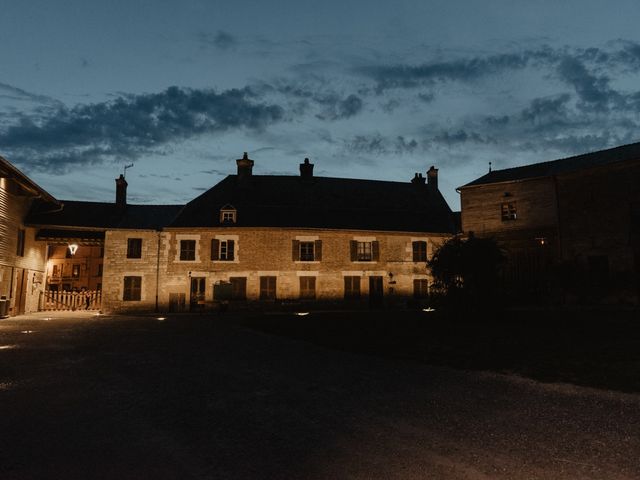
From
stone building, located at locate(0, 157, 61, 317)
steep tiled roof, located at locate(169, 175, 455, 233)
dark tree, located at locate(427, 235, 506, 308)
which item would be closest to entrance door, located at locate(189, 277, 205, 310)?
steep tiled roof, located at locate(169, 175, 455, 233)

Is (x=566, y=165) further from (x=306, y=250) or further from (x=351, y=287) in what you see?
(x=306, y=250)

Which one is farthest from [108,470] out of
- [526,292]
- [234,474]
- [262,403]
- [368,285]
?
[368,285]

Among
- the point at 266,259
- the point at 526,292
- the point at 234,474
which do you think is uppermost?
the point at 266,259

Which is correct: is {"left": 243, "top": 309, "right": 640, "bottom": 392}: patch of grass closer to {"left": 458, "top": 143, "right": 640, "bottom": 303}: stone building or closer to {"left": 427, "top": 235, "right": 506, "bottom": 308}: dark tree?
{"left": 427, "top": 235, "right": 506, "bottom": 308}: dark tree

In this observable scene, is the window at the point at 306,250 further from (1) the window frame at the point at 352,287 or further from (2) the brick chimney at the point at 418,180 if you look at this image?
(2) the brick chimney at the point at 418,180

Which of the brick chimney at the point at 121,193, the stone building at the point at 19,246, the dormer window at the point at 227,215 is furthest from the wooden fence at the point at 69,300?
the dormer window at the point at 227,215

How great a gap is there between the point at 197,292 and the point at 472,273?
1688cm

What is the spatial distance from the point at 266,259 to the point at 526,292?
14651 millimetres

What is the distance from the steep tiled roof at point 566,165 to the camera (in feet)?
72.6

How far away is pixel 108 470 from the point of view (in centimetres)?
392

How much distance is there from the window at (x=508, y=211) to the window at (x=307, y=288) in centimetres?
1202

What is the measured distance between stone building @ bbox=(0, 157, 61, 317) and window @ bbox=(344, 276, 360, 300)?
17952 mm

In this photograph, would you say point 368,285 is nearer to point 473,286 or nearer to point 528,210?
point 528,210

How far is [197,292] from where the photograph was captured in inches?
1022
